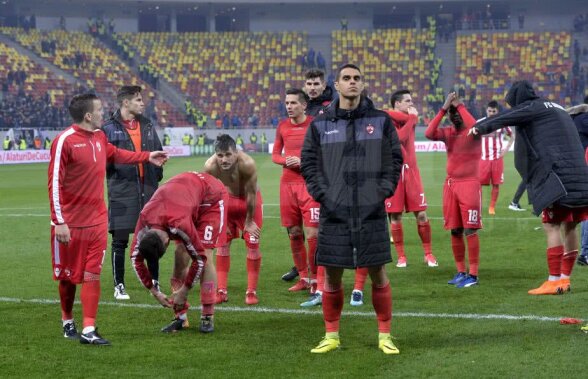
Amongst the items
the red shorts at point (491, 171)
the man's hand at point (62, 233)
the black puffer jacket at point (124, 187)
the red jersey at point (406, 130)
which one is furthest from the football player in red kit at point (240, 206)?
the red shorts at point (491, 171)

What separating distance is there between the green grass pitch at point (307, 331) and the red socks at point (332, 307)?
0.69 feet

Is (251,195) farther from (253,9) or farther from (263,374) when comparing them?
(253,9)

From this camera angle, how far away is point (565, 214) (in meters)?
9.70

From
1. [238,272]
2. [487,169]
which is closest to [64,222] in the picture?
[238,272]

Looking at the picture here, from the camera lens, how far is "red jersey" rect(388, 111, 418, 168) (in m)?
11.3

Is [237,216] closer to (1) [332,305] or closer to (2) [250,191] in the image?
(2) [250,191]

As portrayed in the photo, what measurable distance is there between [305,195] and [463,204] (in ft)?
6.26

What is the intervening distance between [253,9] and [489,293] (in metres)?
54.3

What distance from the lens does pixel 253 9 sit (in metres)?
62.2

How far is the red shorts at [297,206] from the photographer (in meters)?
9.77

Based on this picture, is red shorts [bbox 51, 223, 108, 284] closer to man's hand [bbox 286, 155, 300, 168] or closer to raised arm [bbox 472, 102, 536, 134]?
man's hand [bbox 286, 155, 300, 168]

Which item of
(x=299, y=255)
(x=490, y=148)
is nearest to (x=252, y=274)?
(x=299, y=255)

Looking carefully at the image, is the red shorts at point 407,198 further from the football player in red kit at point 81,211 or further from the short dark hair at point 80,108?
the short dark hair at point 80,108

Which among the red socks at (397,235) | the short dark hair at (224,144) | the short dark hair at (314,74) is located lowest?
the red socks at (397,235)
